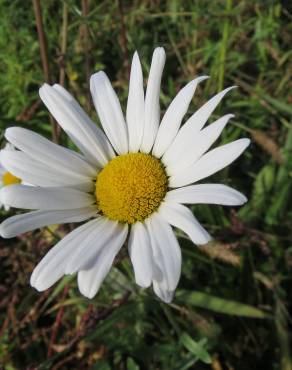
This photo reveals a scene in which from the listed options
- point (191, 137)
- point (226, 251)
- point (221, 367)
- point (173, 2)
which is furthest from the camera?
point (173, 2)

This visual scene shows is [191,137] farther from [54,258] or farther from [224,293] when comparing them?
[224,293]

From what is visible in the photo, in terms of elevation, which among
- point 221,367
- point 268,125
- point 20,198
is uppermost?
point 20,198

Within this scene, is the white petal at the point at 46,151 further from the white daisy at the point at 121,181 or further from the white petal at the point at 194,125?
the white petal at the point at 194,125

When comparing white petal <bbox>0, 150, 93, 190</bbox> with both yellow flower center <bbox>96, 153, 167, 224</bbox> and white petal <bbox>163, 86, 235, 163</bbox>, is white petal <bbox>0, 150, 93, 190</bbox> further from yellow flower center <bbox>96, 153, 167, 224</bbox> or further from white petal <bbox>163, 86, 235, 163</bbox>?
white petal <bbox>163, 86, 235, 163</bbox>

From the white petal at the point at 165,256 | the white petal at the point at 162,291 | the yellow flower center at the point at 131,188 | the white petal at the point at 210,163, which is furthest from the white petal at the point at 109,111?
the white petal at the point at 162,291

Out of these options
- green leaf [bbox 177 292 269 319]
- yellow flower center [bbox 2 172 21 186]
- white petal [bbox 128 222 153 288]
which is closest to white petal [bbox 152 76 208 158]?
white petal [bbox 128 222 153 288]

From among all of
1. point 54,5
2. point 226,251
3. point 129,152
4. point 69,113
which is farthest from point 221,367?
point 54,5

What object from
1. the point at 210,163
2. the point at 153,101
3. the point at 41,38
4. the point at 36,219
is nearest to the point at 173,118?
the point at 153,101
